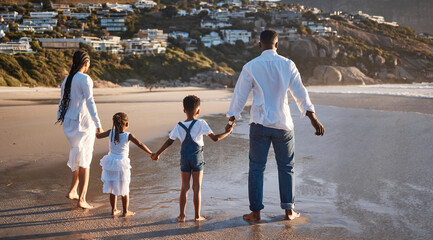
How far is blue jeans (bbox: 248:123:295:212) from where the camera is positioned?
3.95m

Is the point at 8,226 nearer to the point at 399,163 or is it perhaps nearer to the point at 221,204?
the point at 221,204

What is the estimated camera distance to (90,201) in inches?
181

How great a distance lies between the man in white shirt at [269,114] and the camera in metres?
3.94

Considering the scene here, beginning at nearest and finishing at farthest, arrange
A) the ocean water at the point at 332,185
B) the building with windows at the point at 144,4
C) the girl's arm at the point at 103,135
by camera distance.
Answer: the ocean water at the point at 332,185, the girl's arm at the point at 103,135, the building with windows at the point at 144,4

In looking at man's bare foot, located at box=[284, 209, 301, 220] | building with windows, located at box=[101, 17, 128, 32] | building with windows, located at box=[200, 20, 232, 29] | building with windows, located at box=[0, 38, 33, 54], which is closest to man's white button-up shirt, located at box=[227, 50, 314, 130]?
man's bare foot, located at box=[284, 209, 301, 220]

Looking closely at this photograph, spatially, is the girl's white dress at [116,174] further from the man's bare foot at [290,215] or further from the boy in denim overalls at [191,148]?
the man's bare foot at [290,215]

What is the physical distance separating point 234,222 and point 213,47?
9158 cm

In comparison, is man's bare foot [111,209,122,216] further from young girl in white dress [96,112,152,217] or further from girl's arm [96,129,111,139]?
girl's arm [96,129,111,139]

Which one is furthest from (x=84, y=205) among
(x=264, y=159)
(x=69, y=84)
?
(x=264, y=159)

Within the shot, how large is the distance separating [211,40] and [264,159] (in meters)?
94.7

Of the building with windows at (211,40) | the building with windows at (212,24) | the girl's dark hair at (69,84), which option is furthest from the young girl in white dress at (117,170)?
the building with windows at (212,24)

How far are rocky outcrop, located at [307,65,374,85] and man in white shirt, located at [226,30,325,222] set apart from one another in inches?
3123

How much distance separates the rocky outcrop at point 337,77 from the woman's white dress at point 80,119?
79.5m

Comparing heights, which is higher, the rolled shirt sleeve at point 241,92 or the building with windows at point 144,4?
the building with windows at point 144,4
